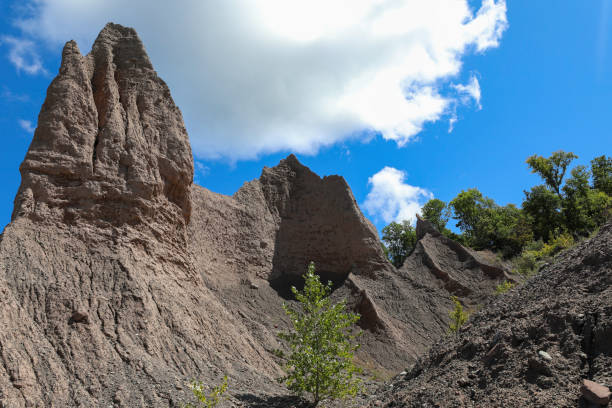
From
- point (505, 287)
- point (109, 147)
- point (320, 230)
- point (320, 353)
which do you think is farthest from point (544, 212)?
point (109, 147)

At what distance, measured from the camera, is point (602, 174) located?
37000 millimetres

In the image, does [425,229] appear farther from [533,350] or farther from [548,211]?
[533,350]

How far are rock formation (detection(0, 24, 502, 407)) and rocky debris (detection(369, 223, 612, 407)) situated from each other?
5647mm

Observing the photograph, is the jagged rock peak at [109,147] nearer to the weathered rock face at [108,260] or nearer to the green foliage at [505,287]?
the weathered rock face at [108,260]

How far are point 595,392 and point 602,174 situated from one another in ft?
129

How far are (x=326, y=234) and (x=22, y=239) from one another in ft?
50.2

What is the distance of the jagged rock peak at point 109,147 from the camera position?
1256 cm

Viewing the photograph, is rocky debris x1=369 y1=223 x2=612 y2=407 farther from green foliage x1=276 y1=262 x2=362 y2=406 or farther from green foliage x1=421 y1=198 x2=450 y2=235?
green foliage x1=421 y1=198 x2=450 y2=235

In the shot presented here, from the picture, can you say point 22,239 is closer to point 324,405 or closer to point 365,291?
point 324,405

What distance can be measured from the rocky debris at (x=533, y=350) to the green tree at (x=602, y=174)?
1343 inches

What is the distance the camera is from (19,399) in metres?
7.83

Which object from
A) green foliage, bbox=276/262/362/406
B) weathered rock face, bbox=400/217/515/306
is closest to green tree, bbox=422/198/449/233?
weathered rock face, bbox=400/217/515/306

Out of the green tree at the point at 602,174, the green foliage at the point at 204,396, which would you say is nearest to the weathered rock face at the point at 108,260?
the green foliage at the point at 204,396

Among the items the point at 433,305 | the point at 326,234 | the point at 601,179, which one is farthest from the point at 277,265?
the point at 601,179
